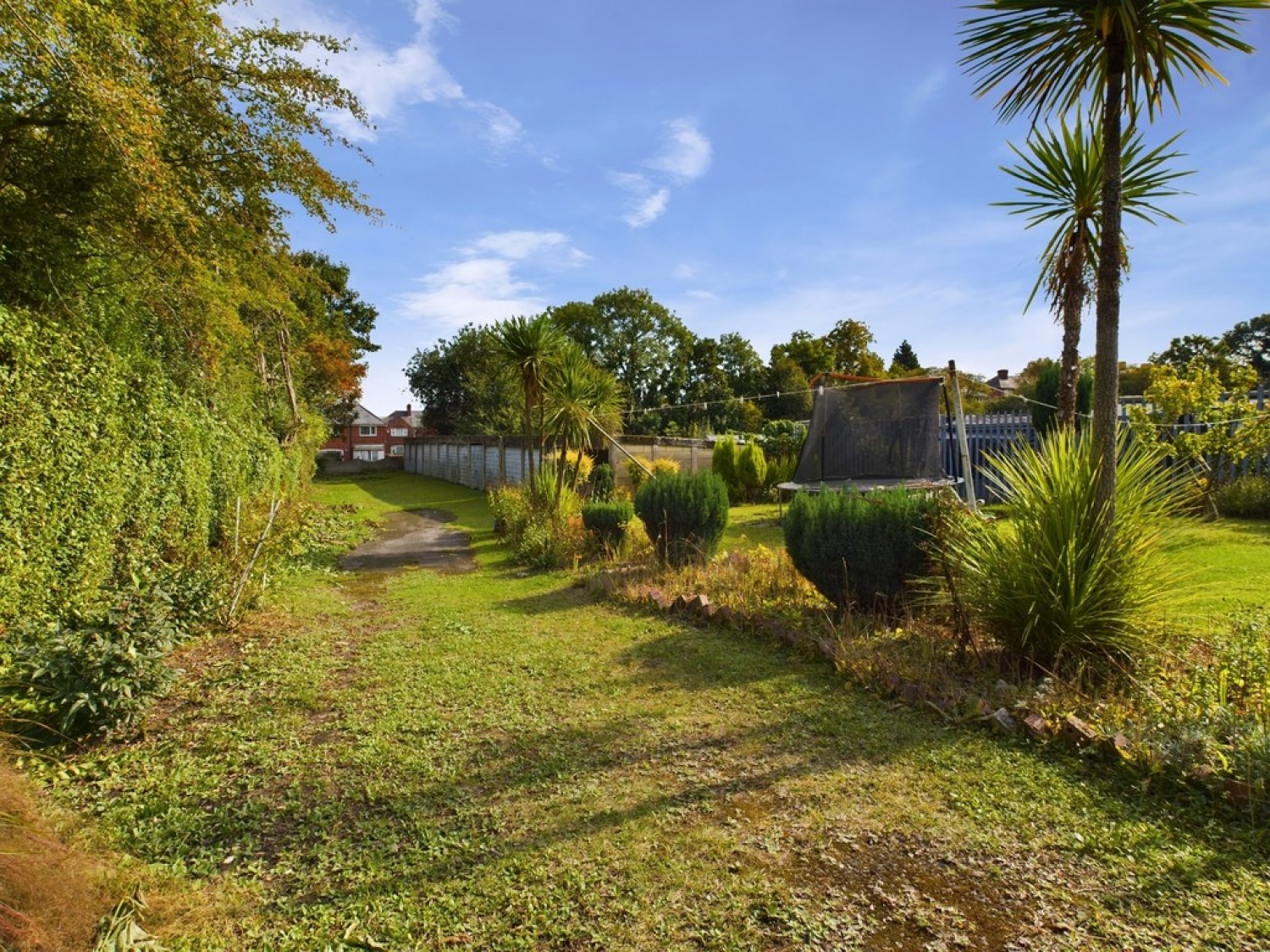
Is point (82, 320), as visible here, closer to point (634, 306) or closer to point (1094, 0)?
point (1094, 0)

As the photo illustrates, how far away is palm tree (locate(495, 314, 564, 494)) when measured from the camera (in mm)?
9555

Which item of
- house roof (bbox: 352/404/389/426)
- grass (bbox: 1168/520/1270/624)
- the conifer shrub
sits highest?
house roof (bbox: 352/404/389/426)

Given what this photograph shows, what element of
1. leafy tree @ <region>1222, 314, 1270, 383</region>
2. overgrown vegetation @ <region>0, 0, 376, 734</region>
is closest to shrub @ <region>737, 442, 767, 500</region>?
overgrown vegetation @ <region>0, 0, 376, 734</region>

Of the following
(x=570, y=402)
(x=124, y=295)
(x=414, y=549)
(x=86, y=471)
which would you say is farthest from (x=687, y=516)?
(x=124, y=295)

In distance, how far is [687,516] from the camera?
7234 millimetres

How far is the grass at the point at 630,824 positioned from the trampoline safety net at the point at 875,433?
567 cm

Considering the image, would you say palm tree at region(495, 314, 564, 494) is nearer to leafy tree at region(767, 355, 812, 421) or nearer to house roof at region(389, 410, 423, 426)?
leafy tree at region(767, 355, 812, 421)

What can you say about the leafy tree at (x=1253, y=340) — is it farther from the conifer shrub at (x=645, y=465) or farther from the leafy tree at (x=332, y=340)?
the leafy tree at (x=332, y=340)

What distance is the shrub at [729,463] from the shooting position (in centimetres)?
1563

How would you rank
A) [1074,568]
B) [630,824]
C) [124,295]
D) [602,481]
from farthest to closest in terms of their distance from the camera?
[602,481], [124,295], [1074,568], [630,824]

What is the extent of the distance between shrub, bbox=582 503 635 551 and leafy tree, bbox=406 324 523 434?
20788mm

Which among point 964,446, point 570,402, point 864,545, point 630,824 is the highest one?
point 570,402

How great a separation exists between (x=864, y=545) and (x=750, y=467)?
10.9 metres

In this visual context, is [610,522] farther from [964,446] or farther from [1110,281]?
[1110,281]
